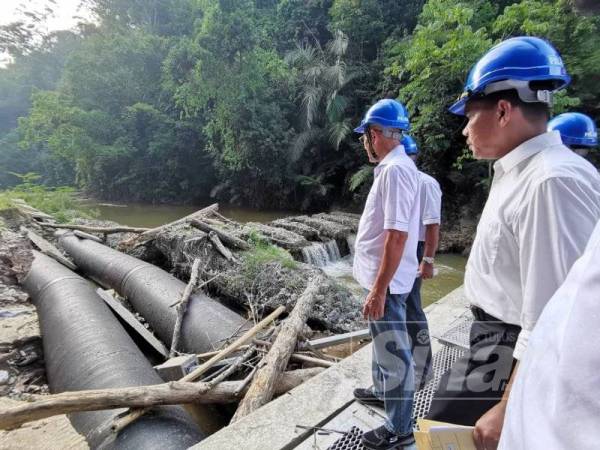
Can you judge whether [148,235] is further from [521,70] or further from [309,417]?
[521,70]

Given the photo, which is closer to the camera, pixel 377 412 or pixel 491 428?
pixel 491 428

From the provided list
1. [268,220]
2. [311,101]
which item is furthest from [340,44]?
[268,220]

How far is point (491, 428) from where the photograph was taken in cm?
96

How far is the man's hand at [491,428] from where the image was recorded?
3.12 ft

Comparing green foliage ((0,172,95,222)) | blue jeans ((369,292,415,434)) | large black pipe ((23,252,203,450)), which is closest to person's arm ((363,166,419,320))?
blue jeans ((369,292,415,434))

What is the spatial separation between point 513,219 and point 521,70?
53 cm

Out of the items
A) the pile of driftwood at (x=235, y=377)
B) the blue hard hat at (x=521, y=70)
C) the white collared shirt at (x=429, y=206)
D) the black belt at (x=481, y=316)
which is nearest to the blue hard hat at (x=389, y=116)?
the blue hard hat at (x=521, y=70)

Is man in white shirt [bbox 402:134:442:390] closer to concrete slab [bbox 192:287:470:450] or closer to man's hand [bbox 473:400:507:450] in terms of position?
concrete slab [bbox 192:287:470:450]

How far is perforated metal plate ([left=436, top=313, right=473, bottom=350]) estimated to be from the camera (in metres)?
2.61

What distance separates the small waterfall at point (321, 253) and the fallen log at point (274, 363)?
3.81 m

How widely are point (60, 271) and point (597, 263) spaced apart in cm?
624

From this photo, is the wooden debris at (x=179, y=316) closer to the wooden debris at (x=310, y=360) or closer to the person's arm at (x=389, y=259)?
the wooden debris at (x=310, y=360)

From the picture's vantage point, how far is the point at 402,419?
1.80 m

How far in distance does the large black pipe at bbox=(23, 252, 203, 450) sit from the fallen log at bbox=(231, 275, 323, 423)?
1.25 ft
